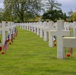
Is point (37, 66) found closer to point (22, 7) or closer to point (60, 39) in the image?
point (60, 39)

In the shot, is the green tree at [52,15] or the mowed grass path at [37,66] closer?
the mowed grass path at [37,66]

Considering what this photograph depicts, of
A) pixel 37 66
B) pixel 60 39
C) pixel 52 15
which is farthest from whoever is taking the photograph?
pixel 52 15

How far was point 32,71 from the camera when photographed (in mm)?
7730

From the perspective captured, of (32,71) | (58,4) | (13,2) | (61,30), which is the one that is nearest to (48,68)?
(32,71)

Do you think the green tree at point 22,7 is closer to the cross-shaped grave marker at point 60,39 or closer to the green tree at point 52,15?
the green tree at point 52,15

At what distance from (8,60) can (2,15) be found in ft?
255

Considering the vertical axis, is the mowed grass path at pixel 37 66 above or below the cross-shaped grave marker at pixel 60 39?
below

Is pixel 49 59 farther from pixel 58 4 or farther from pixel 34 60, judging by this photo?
pixel 58 4

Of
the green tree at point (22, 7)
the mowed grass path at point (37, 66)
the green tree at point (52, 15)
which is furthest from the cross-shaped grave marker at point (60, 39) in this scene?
the green tree at point (52, 15)

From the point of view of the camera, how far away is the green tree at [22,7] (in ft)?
271

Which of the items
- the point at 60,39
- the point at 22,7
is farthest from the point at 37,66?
the point at 22,7

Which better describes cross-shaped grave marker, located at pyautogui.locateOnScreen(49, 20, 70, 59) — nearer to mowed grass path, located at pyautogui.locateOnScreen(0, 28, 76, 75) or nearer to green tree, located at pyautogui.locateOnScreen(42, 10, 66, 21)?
mowed grass path, located at pyautogui.locateOnScreen(0, 28, 76, 75)

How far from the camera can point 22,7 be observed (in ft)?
275

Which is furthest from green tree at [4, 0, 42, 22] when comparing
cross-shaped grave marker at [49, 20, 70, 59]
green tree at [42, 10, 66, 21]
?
cross-shaped grave marker at [49, 20, 70, 59]
